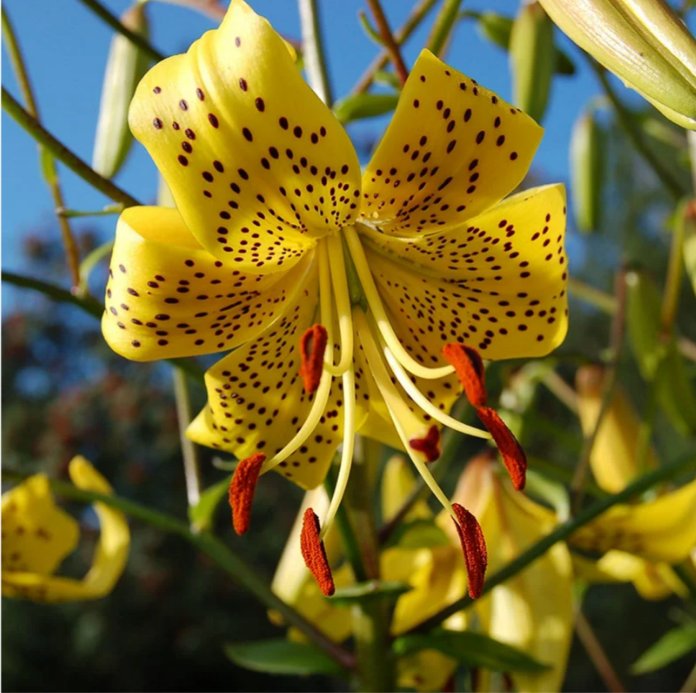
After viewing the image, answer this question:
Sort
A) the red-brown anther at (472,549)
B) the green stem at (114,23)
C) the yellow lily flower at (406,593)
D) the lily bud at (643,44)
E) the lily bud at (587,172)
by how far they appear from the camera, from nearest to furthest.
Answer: the lily bud at (643,44), the red-brown anther at (472,549), the green stem at (114,23), the yellow lily flower at (406,593), the lily bud at (587,172)

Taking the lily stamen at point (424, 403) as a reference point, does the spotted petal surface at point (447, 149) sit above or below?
above

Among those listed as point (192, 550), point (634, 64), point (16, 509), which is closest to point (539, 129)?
point (634, 64)

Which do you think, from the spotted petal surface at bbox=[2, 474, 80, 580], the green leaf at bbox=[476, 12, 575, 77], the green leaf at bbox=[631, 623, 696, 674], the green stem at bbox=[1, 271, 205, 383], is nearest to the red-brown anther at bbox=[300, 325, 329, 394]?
the green stem at bbox=[1, 271, 205, 383]

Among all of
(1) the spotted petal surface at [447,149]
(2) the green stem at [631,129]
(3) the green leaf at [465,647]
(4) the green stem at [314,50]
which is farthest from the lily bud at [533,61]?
(3) the green leaf at [465,647]

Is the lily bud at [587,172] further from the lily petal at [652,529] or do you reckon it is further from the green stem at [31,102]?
the green stem at [31,102]

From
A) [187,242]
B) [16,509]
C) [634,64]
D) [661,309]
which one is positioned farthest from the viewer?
[661,309]

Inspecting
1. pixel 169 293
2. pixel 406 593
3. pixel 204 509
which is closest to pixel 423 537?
pixel 406 593

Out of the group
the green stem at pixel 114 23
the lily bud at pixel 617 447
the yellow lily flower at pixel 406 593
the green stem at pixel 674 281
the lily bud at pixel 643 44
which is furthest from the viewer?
the lily bud at pixel 617 447

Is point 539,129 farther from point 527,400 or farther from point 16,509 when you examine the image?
point 16,509
